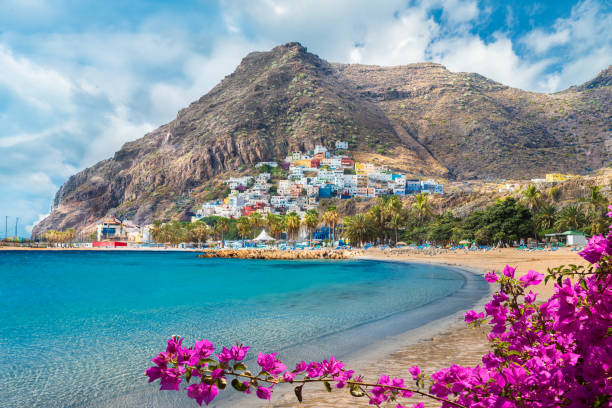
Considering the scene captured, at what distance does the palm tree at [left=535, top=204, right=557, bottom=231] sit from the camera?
2335 inches

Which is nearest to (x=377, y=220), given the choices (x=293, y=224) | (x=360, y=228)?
(x=360, y=228)

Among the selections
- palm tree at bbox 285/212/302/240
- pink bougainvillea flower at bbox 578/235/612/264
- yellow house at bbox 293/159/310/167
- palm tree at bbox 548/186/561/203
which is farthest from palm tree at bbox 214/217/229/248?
pink bougainvillea flower at bbox 578/235/612/264

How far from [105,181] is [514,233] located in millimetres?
197457

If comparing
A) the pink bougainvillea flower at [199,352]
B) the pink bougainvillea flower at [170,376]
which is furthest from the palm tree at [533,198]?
the pink bougainvillea flower at [170,376]

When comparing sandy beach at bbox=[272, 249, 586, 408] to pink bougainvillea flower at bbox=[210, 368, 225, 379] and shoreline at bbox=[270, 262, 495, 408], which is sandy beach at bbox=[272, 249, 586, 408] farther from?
pink bougainvillea flower at bbox=[210, 368, 225, 379]

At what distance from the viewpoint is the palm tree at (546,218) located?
5931 centimetres

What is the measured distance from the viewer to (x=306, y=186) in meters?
143

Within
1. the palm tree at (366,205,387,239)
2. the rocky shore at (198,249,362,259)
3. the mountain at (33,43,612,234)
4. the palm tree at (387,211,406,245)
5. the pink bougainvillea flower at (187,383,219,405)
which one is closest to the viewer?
the pink bougainvillea flower at (187,383,219,405)

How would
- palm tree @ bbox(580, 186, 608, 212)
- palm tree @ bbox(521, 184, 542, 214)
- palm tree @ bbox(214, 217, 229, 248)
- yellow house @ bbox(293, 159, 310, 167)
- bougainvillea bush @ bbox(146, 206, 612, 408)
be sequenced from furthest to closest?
yellow house @ bbox(293, 159, 310, 167), palm tree @ bbox(214, 217, 229, 248), palm tree @ bbox(521, 184, 542, 214), palm tree @ bbox(580, 186, 608, 212), bougainvillea bush @ bbox(146, 206, 612, 408)

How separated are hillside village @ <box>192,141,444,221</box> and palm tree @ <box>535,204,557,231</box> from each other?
221 feet

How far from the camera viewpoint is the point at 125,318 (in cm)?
1339

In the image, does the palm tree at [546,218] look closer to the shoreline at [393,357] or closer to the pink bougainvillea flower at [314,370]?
the shoreline at [393,357]

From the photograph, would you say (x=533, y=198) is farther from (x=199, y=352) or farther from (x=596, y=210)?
(x=199, y=352)

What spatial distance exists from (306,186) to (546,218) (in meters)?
92.0
